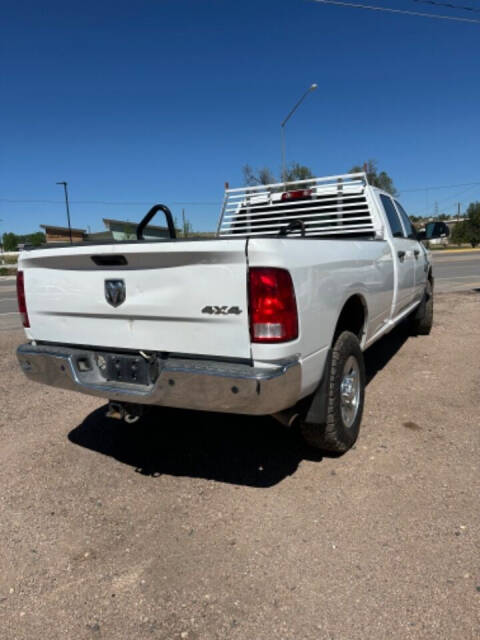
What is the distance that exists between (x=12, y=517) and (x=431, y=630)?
87.7 inches

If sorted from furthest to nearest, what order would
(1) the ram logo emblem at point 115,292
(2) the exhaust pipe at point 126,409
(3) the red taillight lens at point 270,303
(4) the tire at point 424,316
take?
(4) the tire at point 424,316, (2) the exhaust pipe at point 126,409, (1) the ram logo emblem at point 115,292, (3) the red taillight lens at point 270,303

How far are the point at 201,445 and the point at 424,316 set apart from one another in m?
4.29

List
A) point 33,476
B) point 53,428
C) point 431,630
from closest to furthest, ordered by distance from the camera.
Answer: point 431,630
point 33,476
point 53,428

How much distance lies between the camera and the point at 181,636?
1.85 meters

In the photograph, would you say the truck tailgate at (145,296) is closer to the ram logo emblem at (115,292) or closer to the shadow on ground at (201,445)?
the ram logo emblem at (115,292)

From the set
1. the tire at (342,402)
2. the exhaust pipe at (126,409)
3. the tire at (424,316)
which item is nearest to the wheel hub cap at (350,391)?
the tire at (342,402)

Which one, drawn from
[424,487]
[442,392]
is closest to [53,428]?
[424,487]

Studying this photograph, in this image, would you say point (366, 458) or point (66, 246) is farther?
point (366, 458)

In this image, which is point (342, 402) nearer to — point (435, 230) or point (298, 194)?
point (298, 194)

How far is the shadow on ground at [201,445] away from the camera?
312 centimetres

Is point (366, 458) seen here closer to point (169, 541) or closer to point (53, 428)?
point (169, 541)

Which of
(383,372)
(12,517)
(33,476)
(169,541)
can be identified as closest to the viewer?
(169,541)

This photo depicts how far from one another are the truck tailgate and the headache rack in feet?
6.56

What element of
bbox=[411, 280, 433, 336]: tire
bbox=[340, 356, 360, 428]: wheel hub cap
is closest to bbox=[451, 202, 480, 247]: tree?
bbox=[411, 280, 433, 336]: tire
